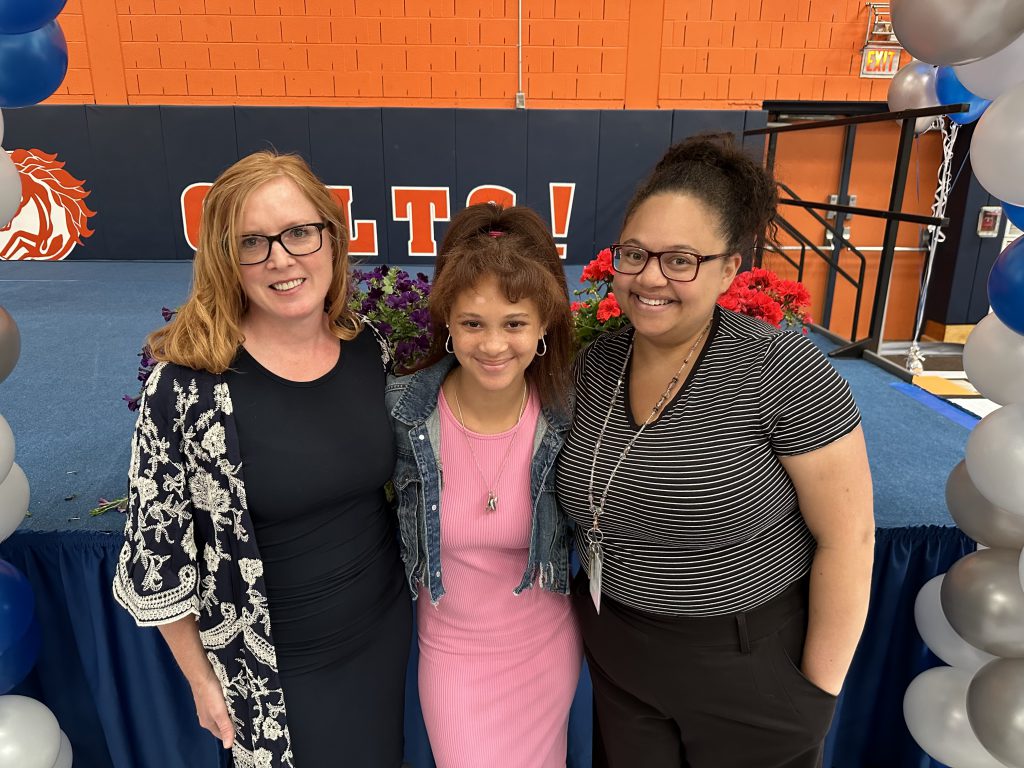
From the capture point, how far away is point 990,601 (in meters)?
1.32

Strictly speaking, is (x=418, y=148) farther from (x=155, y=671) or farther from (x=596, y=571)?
(x=596, y=571)

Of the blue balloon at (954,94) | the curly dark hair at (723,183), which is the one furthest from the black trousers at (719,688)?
the blue balloon at (954,94)

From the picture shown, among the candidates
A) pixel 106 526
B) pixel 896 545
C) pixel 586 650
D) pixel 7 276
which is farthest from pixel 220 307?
pixel 7 276

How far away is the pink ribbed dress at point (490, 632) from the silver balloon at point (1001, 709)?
0.80 m

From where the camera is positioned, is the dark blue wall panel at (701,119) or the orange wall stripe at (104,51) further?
the dark blue wall panel at (701,119)

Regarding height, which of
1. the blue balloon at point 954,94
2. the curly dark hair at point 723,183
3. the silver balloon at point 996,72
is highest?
the blue balloon at point 954,94

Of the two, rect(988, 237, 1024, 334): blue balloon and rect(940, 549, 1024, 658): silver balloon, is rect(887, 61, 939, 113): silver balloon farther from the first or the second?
rect(940, 549, 1024, 658): silver balloon

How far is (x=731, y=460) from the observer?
A: 1.05 m

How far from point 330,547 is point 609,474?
51 cm

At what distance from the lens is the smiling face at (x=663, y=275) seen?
1032 millimetres

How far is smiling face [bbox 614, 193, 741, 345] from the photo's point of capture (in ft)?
3.39

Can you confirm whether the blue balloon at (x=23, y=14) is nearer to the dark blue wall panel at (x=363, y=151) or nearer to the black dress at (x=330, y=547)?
the black dress at (x=330, y=547)

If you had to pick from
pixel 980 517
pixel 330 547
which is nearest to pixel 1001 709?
pixel 980 517

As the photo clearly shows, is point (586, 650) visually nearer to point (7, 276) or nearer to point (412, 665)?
point (412, 665)
